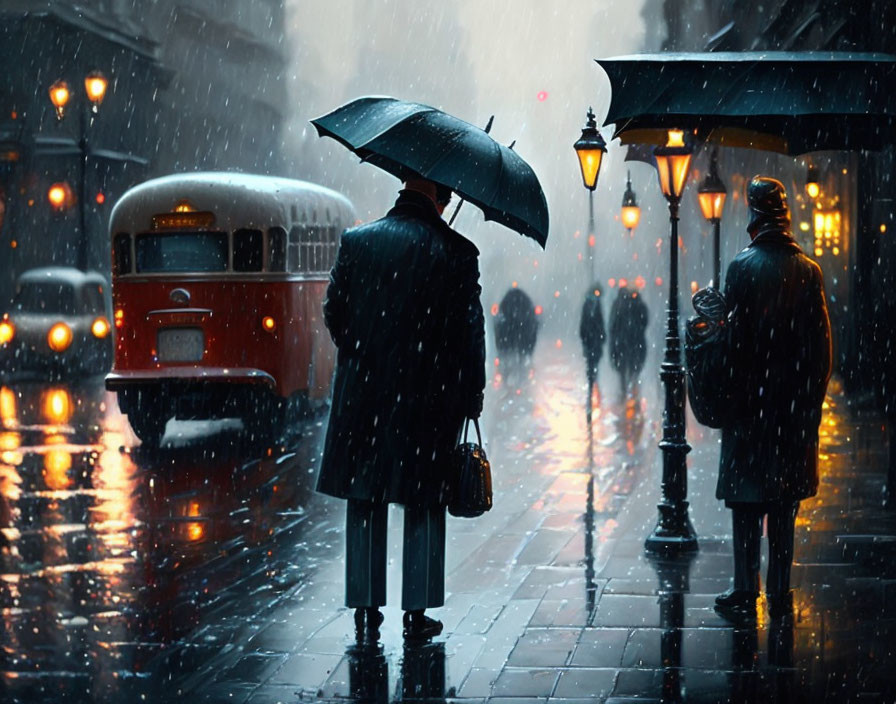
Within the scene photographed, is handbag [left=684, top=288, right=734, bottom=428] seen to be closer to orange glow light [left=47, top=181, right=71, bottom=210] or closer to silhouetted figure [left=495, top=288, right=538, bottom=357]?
silhouetted figure [left=495, top=288, right=538, bottom=357]

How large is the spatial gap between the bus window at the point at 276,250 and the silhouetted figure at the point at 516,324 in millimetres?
15421

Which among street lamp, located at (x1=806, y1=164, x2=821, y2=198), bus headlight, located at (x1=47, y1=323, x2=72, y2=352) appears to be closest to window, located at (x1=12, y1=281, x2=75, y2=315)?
bus headlight, located at (x1=47, y1=323, x2=72, y2=352)

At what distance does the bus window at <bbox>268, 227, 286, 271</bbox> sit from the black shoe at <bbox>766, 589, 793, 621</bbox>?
9664mm

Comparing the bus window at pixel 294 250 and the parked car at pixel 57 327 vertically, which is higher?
the bus window at pixel 294 250

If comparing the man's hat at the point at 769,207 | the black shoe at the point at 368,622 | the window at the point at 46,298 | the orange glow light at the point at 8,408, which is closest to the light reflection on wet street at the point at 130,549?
the black shoe at the point at 368,622

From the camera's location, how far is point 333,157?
53.5 m

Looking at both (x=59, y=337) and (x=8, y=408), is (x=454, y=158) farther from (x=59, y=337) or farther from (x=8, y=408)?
(x=59, y=337)

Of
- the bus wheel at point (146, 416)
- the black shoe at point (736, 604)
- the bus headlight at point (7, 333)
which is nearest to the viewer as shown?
the black shoe at point (736, 604)

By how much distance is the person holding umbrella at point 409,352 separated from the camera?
7.01 meters

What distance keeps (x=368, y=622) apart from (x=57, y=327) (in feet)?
67.1

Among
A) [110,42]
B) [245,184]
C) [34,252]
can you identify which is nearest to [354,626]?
[245,184]

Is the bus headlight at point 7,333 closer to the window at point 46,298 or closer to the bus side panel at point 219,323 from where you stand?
the window at point 46,298

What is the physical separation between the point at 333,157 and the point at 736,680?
1899 inches

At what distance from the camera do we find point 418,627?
7133 millimetres
